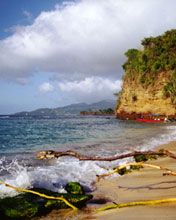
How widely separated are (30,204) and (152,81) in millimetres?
67218

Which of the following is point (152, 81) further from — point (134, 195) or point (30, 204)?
point (30, 204)

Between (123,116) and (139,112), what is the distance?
774 cm

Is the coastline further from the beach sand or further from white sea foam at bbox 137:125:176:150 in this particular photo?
white sea foam at bbox 137:125:176:150

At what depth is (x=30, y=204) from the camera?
6285 mm

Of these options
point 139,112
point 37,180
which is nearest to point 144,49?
point 139,112

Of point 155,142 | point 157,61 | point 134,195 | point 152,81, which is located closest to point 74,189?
point 134,195

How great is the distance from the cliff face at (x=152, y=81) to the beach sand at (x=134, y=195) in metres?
59.3

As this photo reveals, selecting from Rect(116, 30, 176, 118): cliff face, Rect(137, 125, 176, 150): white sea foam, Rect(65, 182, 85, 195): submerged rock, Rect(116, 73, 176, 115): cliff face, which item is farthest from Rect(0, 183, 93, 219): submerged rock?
Rect(116, 73, 176, 115): cliff face

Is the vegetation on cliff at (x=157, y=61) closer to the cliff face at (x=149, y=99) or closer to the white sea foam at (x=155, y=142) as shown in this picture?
the cliff face at (x=149, y=99)

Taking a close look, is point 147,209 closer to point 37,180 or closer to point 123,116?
point 37,180

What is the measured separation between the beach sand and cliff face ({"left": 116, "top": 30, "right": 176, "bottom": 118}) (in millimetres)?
59291

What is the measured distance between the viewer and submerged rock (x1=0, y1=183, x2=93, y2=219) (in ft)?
19.8

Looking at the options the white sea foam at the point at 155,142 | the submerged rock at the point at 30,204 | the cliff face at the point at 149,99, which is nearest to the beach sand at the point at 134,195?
the submerged rock at the point at 30,204

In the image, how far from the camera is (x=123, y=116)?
265ft
